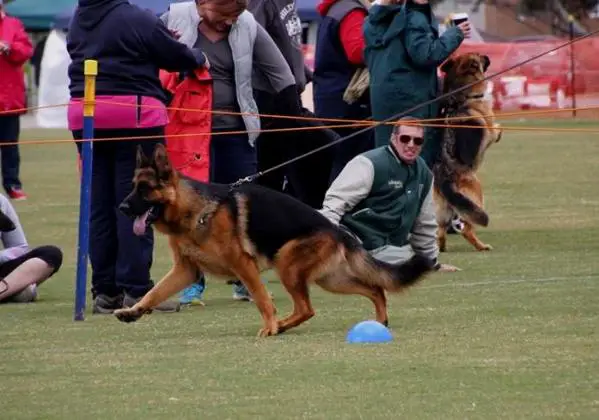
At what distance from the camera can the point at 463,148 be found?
515 inches

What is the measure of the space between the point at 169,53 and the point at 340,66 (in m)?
3.28

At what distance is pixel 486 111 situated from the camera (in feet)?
42.8

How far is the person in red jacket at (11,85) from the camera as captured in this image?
18672 millimetres

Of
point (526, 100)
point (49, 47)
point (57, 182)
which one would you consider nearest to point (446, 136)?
point (57, 182)

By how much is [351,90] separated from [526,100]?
18247mm

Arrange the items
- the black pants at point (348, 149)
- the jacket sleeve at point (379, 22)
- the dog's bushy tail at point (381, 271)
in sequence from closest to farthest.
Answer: the dog's bushy tail at point (381, 271) < the jacket sleeve at point (379, 22) < the black pants at point (348, 149)

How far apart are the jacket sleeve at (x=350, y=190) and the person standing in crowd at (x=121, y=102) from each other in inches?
41.4

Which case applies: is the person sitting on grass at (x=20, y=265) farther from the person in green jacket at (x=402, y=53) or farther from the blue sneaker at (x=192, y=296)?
the person in green jacket at (x=402, y=53)

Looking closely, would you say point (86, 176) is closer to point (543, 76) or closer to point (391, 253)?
point (391, 253)

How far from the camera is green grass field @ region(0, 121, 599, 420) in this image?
6543 millimetres

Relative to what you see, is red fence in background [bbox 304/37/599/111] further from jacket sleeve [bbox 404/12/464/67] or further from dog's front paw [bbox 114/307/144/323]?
dog's front paw [bbox 114/307/144/323]

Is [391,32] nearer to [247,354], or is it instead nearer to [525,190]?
[247,354]

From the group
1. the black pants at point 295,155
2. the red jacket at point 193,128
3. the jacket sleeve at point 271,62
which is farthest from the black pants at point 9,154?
the red jacket at point 193,128

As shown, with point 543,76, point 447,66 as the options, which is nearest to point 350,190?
point 447,66
